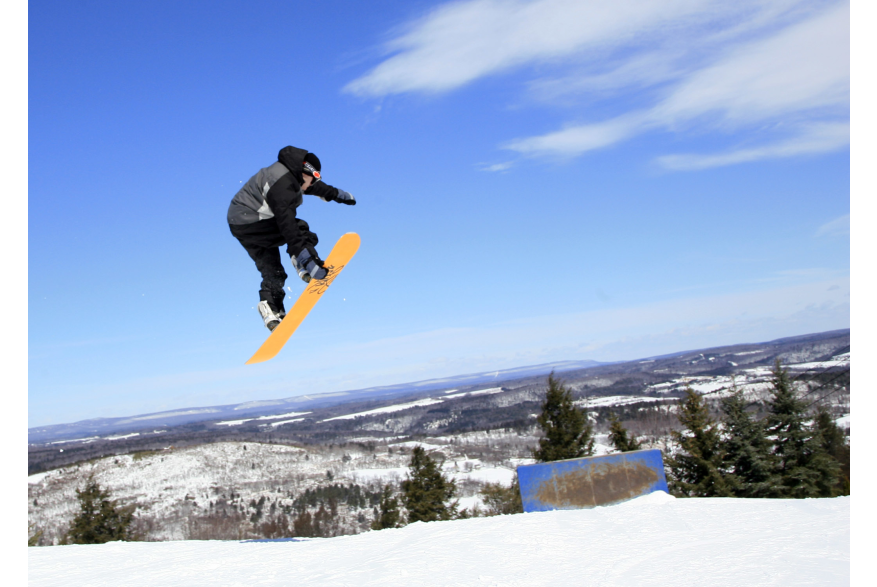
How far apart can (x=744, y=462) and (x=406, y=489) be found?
23598 mm

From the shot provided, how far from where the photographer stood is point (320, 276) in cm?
578

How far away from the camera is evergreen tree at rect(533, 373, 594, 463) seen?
3944 cm

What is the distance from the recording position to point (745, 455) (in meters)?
35.0

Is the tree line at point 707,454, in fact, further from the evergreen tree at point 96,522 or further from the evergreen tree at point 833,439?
the evergreen tree at point 833,439

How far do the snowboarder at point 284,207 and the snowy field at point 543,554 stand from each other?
453 cm

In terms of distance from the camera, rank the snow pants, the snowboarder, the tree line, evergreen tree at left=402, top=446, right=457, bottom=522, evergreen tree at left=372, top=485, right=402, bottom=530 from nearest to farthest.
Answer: the snowboarder, the snow pants, the tree line, evergreen tree at left=402, top=446, right=457, bottom=522, evergreen tree at left=372, top=485, right=402, bottom=530

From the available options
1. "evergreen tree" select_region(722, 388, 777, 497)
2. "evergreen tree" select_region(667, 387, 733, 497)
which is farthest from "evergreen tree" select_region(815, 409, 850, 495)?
"evergreen tree" select_region(667, 387, 733, 497)

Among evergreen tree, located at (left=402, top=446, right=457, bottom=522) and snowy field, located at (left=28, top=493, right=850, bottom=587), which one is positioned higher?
snowy field, located at (left=28, top=493, right=850, bottom=587)

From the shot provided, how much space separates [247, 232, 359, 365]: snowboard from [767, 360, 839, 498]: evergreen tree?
36.5 metres

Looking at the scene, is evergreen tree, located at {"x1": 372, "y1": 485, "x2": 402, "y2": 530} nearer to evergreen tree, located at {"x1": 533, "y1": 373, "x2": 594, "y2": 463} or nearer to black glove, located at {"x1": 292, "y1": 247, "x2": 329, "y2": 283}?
evergreen tree, located at {"x1": 533, "y1": 373, "x2": 594, "y2": 463}

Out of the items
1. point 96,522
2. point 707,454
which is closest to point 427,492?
point 707,454

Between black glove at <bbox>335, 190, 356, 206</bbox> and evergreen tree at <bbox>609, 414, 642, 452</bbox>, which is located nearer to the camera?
black glove at <bbox>335, 190, 356, 206</bbox>
